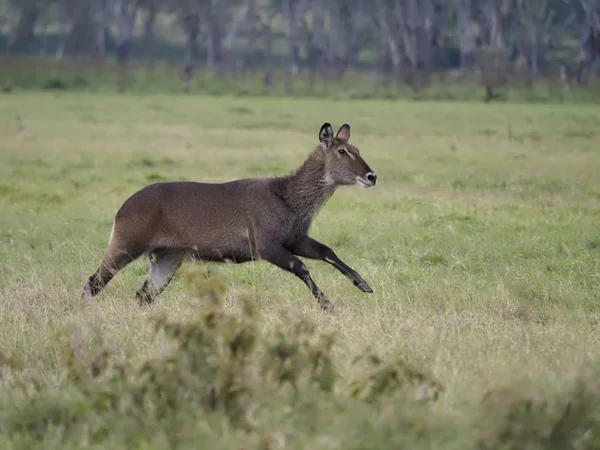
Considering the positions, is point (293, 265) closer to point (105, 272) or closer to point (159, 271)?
point (159, 271)

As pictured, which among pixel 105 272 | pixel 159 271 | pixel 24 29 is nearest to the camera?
pixel 105 272

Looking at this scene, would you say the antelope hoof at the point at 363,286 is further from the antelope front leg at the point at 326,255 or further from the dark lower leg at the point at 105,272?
the dark lower leg at the point at 105,272

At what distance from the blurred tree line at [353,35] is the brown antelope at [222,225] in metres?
30.6

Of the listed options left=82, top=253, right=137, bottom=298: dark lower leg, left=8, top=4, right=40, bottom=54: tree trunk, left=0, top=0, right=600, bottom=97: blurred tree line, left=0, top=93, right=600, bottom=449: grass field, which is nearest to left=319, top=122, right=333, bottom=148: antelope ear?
left=0, top=93, right=600, bottom=449: grass field

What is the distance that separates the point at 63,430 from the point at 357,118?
74.6 ft

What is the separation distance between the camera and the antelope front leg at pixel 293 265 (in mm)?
7055

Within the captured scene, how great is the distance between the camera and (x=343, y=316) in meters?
6.67

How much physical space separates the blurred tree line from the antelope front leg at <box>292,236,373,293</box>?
30699 mm

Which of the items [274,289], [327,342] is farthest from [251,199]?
[327,342]

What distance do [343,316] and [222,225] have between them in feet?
4.09

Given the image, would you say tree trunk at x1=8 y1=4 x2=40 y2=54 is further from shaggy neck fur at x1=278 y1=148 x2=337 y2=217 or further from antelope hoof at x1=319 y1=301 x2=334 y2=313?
antelope hoof at x1=319 y1=301 x2=334 y2=313

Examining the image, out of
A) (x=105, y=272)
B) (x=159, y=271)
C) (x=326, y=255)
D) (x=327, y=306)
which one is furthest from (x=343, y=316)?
(x=105, y=272)

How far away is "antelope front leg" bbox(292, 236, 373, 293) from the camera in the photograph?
727 cm

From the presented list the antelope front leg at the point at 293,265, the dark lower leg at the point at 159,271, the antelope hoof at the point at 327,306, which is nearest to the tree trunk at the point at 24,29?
the dark lower leg at the point at 159,271
